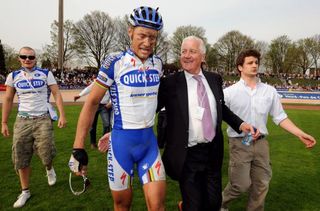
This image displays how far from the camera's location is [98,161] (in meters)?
7.85

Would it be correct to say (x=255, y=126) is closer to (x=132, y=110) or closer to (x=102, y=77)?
(x=132, y=110)

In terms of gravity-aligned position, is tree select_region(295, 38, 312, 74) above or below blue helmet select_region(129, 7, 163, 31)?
above

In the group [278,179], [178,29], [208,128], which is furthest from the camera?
[178,29]

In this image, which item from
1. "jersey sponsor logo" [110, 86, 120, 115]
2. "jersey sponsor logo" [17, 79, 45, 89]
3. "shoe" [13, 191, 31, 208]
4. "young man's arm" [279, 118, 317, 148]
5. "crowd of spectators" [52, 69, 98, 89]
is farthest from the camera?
"crowd of spectators" [52, 69, 98, 89]

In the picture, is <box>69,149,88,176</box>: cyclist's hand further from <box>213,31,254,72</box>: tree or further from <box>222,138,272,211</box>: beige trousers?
<box>213,31,254,72</box>: tree

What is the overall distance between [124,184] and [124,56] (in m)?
1.38

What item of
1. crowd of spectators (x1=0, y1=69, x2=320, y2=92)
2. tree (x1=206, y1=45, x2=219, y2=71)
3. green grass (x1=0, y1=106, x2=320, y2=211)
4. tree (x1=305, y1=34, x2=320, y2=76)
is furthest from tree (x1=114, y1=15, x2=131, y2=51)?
green grass (x1=0, y1=106, x2=320, y2=211)

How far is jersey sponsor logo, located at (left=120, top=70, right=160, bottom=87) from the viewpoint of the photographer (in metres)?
3.21

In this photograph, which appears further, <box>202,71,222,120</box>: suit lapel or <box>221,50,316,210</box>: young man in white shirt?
<box>221,50,316,210</box>: young man in white shirt

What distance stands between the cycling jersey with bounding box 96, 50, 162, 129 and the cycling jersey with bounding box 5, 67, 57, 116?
2714mm

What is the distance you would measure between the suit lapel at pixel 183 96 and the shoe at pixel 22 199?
3.40 m

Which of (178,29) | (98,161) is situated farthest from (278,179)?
(178,29)

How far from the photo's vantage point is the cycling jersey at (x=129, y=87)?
3.21 m

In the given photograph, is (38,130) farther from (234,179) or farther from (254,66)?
(254,66)
